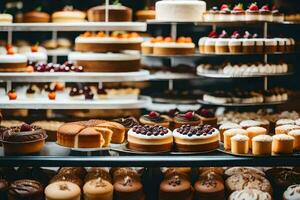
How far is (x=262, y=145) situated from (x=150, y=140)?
0.86 metres

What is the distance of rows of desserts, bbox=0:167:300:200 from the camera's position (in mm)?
4168

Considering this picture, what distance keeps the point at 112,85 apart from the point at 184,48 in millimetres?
1495

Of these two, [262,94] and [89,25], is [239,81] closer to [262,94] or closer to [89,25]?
[262,94]

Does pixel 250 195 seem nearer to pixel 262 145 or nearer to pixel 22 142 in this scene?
pixel 262 145

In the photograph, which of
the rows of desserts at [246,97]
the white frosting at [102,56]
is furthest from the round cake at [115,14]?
the rows of desserts at [246,97]

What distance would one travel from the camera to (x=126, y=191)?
4.21 metres

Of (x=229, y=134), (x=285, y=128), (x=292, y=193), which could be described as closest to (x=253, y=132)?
(x=229, y=134)

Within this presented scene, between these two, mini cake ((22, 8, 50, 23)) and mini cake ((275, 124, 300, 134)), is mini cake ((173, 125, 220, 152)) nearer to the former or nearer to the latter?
mini cake ((275, 124, 300, 134))

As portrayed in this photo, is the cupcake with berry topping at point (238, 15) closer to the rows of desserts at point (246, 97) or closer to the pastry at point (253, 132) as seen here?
the rows of desserts at point (246, 97)

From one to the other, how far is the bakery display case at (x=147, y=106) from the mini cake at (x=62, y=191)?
0.03 ft

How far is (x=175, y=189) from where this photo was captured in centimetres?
421

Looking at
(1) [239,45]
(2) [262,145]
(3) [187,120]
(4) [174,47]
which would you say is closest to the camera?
(2) [262,145]

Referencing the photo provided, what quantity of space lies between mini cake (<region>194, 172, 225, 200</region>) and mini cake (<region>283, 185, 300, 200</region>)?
1.65 feet

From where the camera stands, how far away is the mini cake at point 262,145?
4.07m
